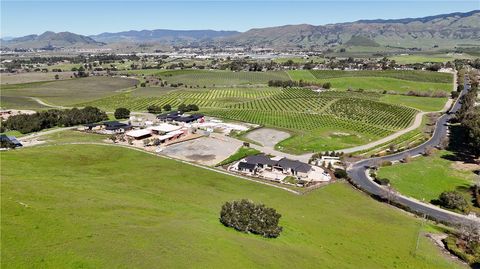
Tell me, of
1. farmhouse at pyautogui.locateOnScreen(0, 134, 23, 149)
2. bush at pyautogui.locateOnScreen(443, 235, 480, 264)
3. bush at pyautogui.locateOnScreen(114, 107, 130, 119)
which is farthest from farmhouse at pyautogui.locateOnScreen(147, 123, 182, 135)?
bush at pyautogui.locateOnScreen(443, 235, 480, 264)

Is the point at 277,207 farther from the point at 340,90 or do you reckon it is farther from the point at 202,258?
the point at 340,90

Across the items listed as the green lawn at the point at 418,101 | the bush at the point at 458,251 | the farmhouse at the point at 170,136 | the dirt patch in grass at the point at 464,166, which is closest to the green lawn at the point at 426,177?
the dirt patch in grass at the point at 464,166

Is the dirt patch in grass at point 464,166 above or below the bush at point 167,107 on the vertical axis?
below

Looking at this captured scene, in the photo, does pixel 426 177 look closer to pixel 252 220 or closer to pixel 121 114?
pixel 252 220

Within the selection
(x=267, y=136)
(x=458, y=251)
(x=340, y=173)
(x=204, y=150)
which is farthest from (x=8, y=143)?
(x=458, y=251)

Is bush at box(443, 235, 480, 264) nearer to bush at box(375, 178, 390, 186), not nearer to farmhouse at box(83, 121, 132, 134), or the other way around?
bush at box(375, 178, 390, 186)

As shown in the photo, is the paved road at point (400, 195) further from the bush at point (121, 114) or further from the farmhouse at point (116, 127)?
the bush at point (121, 114)

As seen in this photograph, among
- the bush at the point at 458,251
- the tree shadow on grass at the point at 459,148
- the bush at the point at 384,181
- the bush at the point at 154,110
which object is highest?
the bush at the point at 154,110

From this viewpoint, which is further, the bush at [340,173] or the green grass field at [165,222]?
the bush at [340,173]

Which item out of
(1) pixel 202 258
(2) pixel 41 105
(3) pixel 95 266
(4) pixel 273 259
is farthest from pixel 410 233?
(2) pixel 41 105
